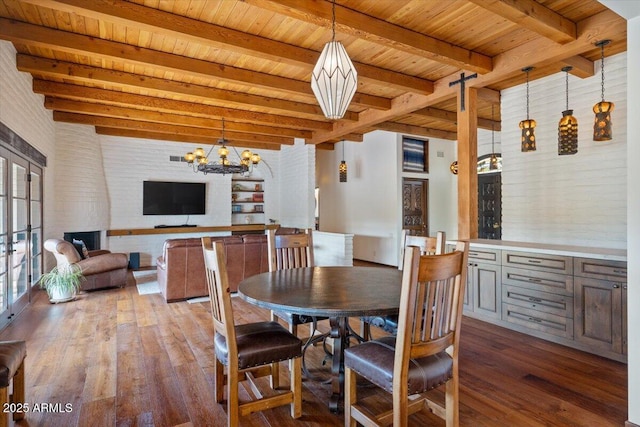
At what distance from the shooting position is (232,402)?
1.95m

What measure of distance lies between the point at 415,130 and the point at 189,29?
5.20 metres

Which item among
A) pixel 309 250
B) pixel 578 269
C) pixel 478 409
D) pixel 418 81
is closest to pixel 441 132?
pixel 418 81

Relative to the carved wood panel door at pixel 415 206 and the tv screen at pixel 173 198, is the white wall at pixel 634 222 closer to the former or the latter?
the carved wood panel door at pixel 415 206

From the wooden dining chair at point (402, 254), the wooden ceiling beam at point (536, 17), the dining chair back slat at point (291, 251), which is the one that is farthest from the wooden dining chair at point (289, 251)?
the wooden ceiling beam at point (536, 17)

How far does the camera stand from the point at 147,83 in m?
4.51

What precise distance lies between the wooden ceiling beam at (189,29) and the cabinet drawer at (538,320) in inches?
120

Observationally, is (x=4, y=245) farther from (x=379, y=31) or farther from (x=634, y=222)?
(x=634, y=222)

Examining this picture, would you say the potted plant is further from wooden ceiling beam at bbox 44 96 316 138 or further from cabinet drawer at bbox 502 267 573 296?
cabinet drawer at bbox 502 267 573 296

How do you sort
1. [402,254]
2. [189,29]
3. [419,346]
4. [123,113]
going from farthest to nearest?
1. [123,113]
2. [189,29]
3. [402,254]
4. [419,346]

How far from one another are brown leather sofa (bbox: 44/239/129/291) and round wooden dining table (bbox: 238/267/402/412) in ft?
12.9

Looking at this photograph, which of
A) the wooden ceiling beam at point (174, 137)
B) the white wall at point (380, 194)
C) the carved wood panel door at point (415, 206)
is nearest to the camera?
the wooden ceiling beam at point (174, 137)

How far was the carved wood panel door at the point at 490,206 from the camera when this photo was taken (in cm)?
714

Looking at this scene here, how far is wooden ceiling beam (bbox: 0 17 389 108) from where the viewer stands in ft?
10.6

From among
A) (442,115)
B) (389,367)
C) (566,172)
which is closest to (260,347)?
(389,367)
